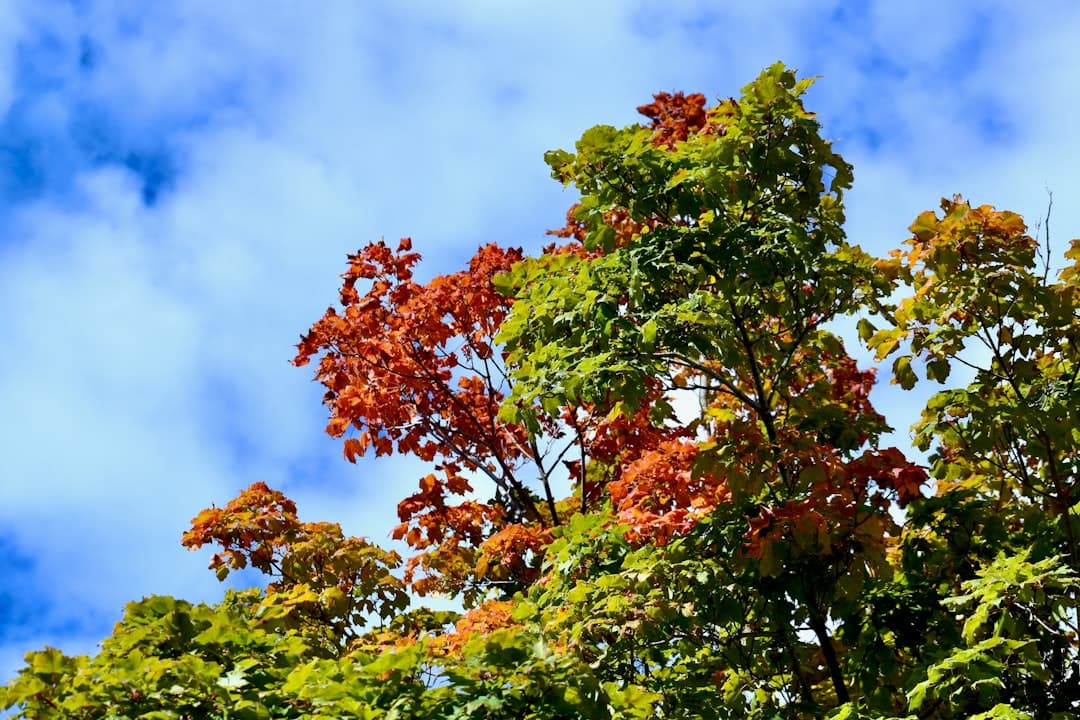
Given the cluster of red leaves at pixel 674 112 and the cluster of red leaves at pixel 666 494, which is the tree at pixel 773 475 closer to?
the cluster of red leaves at pixel 666 494

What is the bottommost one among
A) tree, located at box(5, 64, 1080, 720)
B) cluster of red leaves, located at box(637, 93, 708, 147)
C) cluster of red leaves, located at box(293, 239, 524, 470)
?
tree, located at box(5, 64, 1080, 720)

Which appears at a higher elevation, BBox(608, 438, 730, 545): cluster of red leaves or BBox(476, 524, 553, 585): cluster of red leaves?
BBox(476, 524, 553, 585): cluster of red leaves

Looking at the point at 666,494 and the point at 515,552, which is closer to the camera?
the point at 666,494

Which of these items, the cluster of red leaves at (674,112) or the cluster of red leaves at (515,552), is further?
the cluster of red leaves at (674,112)

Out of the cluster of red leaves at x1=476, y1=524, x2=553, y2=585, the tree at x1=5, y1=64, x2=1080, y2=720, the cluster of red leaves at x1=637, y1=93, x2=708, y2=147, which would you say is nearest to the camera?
the tree at x1=5, y1=64, x2=1080, y2=720

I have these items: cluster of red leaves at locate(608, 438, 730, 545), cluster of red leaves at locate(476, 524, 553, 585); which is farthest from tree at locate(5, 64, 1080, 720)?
cluster of red leaves at locate(476, 524, 553, 585)

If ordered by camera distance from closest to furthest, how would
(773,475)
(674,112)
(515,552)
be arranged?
(773,475)
(515,552)
(674,112)

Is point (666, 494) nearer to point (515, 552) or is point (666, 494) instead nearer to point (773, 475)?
point (773, 475)

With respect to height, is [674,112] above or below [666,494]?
above

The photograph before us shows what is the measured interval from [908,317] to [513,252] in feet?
14.4

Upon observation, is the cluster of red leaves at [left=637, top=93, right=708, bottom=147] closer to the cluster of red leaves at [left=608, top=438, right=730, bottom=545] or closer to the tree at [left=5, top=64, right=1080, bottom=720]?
the tree at [left=5, top=64, right=1080, bottom=720]

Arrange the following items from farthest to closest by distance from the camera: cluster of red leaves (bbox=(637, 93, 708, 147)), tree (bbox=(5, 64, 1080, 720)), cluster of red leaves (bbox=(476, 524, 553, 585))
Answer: cluster of red leaves (bbox=(637, 93, 708, 147)) → cluster of red leaves (bbox=(476, 524, 553, 585)) → tree (bbox=(5, 64, 1080, 720))

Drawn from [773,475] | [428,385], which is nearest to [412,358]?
[428,385]

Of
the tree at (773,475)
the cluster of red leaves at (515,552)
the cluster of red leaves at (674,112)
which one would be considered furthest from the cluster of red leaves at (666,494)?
the cluster of red leaves at (674,112)
